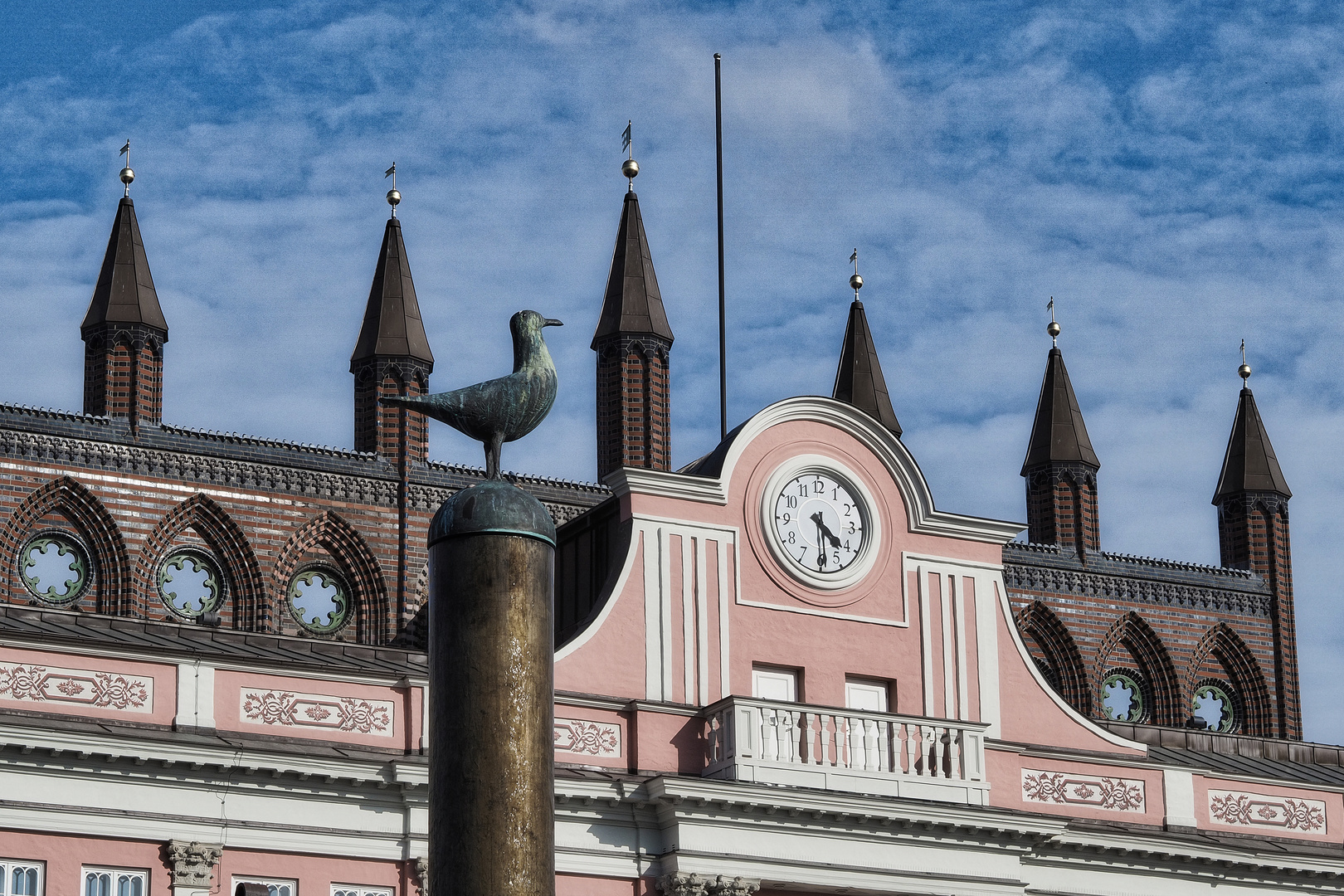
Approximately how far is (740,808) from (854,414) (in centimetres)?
649

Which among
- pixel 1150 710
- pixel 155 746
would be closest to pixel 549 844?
pixel 155 746

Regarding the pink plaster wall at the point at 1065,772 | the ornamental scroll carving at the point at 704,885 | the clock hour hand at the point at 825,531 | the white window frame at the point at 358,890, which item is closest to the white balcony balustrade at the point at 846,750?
the pink plaster wall at the point at 1065,772

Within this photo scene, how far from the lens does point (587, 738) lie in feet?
106

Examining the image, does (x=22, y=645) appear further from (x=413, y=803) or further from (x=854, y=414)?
(x=854, y=414)

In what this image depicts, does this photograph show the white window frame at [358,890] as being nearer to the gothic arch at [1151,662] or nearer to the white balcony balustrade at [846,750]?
the white balcony balustrade at [846,750]

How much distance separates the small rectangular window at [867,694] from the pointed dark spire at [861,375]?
23.6 meters

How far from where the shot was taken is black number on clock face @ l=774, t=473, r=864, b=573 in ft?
115

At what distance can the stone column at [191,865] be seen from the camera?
29359 mm

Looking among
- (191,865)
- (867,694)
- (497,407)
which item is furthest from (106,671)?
(497,407)

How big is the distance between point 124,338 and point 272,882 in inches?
896

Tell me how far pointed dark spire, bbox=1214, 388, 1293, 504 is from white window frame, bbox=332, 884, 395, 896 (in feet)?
118

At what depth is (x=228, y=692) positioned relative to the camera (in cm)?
3028

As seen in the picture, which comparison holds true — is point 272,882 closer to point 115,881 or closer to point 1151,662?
point 115,881

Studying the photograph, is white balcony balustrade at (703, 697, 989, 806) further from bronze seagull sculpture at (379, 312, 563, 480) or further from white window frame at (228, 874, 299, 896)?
bronze seagull sculpture at (379, 312, 563, 480)
